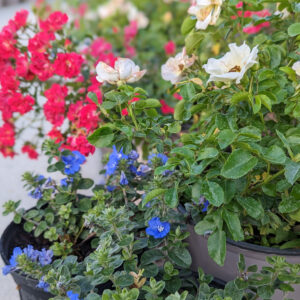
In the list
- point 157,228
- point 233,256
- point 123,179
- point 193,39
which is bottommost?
Result: point 233,256

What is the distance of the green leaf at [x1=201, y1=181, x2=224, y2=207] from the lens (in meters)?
0.66

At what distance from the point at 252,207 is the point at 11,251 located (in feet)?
1.76

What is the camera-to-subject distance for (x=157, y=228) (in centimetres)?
78

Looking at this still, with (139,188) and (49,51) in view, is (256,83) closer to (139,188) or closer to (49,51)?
(139,188)

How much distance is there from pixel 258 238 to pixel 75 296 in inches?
15.0

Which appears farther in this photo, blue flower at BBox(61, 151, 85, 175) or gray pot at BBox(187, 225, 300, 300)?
blue flower at BBox(61, 151, 85, 175)

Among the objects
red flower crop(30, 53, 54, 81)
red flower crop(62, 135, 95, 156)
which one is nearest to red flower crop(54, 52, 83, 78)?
red flower crop(30, 53, 54, 81)

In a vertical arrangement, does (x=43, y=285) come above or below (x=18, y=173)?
below

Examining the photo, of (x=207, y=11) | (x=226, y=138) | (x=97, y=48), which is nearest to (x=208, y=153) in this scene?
(x=226, y=138)

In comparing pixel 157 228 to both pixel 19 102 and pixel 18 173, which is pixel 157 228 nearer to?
pixel 19 102

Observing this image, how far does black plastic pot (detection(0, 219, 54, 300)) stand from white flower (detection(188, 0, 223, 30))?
0.60 m

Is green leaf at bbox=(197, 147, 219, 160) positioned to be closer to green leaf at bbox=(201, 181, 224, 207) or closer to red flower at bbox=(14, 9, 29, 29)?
green leaf at bbox=(201, 181, 224, 207)

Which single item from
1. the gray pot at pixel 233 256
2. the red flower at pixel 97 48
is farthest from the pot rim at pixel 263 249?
the red flower at pixel 97 48

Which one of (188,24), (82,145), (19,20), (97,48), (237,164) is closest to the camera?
(237,164)
